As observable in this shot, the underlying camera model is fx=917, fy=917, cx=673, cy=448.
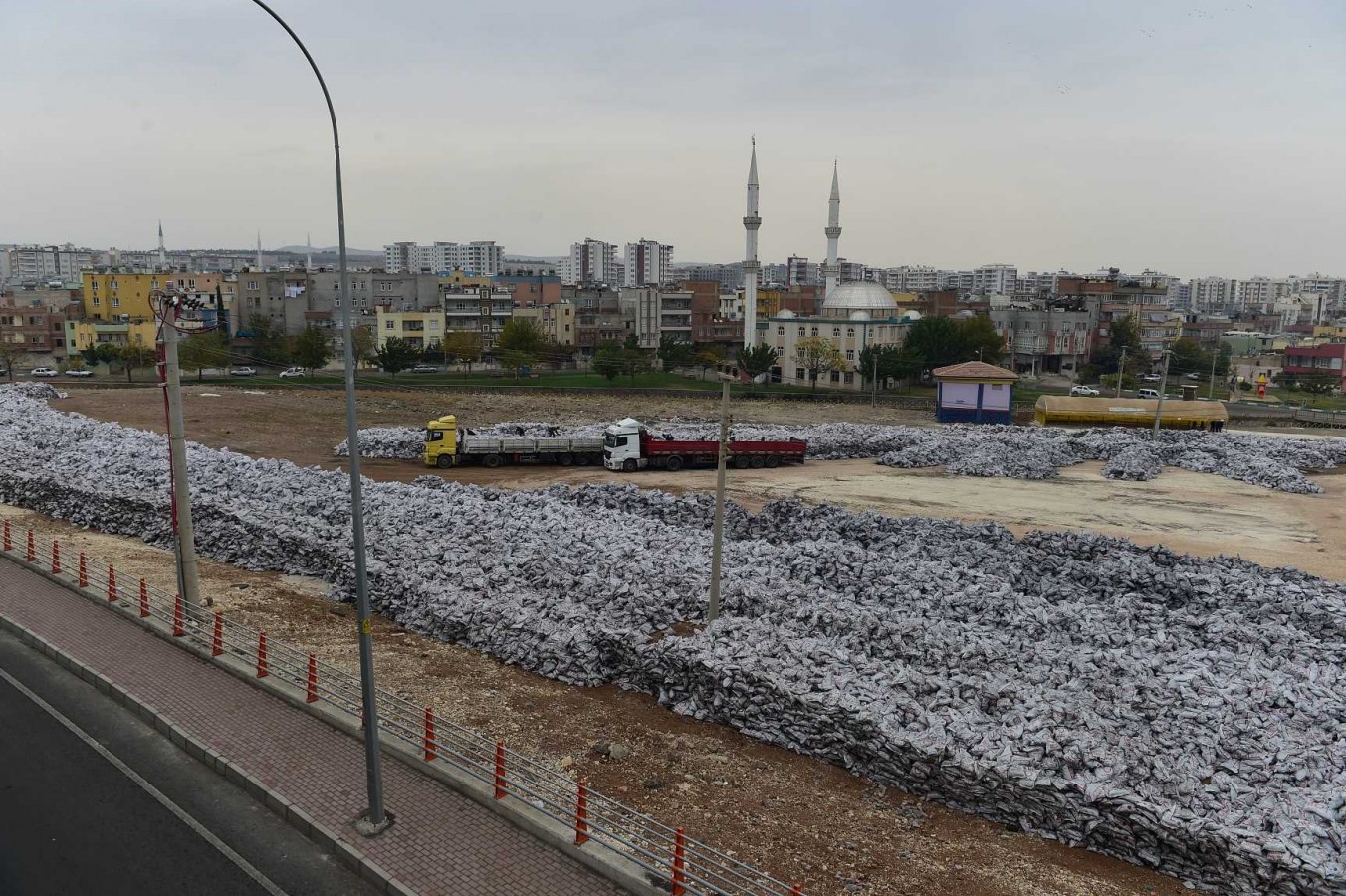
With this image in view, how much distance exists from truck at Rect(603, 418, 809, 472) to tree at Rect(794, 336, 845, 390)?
145ft

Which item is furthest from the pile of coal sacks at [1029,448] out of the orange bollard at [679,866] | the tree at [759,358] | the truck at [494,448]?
the orange bollard at [679,866]

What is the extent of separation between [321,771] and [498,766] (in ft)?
9.05

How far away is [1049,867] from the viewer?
11.3 metres

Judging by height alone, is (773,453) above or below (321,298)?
below

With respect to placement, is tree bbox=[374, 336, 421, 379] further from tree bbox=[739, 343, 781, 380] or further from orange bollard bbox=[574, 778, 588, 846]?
orange bollard bbox=[574, 778, 588, 846]

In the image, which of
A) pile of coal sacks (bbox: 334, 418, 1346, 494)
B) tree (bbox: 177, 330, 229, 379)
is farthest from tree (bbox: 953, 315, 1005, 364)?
tree (bbox: 177, 330, 229, 379)

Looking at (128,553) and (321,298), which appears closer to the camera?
(128,553)

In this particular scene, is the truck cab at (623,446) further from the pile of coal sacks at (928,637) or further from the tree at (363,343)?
the tree at (363,343)

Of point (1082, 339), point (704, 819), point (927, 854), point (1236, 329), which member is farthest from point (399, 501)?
point (1236, 329)

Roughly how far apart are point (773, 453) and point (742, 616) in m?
25.4

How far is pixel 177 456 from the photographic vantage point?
1775 cm

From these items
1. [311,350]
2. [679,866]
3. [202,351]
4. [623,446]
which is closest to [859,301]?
[311,350]

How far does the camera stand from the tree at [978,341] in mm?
87062

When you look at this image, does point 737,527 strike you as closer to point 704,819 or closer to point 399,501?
point 399,501
